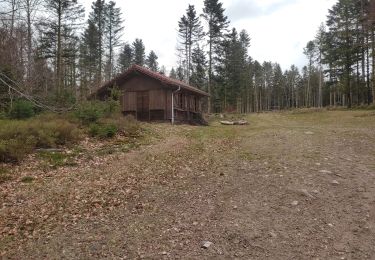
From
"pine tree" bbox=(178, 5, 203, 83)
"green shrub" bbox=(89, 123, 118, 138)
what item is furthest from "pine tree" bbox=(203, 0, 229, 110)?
"green shrub" bbox=(89, 123, 118, 138)

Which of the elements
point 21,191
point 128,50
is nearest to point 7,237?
point 21,191

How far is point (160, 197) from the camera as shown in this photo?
8305 millimetres

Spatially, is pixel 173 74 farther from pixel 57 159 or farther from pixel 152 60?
pixel 57 159

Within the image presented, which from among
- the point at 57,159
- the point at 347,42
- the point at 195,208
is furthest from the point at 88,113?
the point at 347,42

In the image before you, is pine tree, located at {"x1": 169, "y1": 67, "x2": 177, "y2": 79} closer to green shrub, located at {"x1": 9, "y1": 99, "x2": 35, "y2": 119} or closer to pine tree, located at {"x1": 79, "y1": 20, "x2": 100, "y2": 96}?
Answer: pine tree, located at {"x1": 79, "y1": 20, "x2": 100, "y2": 96}

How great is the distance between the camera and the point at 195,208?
753 cm

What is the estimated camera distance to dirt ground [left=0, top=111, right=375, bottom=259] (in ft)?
18.6

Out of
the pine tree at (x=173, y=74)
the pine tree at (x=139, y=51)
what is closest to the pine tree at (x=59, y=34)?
the pine tree at (x=139, y=51)

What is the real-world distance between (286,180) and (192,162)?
4.04 meters

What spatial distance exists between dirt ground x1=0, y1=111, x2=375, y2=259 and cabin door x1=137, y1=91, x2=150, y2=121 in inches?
551

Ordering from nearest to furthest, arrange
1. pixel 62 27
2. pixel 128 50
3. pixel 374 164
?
1. pixel 374 164
2. pixel 62 27
3. pixel 128 50

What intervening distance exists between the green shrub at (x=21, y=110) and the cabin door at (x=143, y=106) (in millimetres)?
11487

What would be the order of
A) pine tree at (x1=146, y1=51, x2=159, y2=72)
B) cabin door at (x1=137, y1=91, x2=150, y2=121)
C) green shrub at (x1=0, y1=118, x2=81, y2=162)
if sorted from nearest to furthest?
green shrub at (x1=0, y1=118, x2=81, y2=162)
cabin door at (x1=137, y1=91, x2=150, y2=121)
pine tree at (x1=146, y1=51, x2=159, y2=72)

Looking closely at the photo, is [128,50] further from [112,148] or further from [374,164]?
[374,164]
